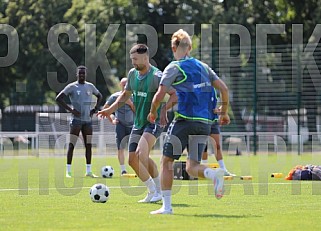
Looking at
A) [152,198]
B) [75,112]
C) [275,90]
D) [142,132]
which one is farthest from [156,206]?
[275,90]

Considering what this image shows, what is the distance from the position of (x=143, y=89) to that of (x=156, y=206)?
5.43 ft

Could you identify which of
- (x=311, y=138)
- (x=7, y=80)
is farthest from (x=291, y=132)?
(x=7, y=80)

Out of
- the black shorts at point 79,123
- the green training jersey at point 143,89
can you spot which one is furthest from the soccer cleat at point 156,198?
the black shorts at point 79,123

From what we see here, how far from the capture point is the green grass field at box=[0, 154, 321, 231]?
31.5 ft

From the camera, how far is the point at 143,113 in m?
12.4

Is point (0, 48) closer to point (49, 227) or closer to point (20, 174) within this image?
point (20, 174)

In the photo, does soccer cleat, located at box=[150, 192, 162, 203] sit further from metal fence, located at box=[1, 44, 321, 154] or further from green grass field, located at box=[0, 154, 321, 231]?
metal fence, located at box=[1, 44, 321, 154]

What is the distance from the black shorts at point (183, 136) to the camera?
34.7 feet

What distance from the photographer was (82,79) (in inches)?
757

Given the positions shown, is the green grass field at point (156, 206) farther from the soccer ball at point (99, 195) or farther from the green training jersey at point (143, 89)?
the green training jersey at point (143, 89)

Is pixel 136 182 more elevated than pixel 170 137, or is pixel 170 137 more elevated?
pixel 170 137

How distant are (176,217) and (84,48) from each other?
112 ft

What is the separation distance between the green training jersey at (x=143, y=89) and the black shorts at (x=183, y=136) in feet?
5.34

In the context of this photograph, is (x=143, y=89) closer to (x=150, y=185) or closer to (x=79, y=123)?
→ (x=150, y=185)
